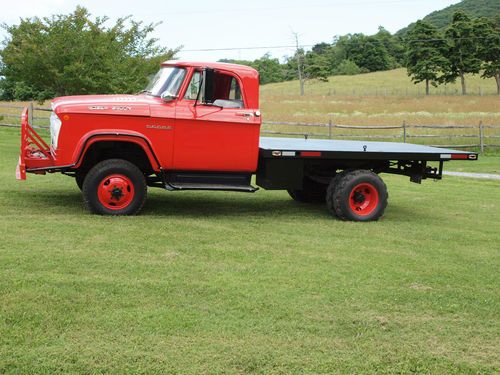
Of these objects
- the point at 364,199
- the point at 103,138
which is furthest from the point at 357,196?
the point at 103,138

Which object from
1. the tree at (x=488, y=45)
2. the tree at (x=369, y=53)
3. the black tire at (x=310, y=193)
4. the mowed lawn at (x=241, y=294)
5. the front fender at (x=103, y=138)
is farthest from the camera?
the tree at (x=369, y=53)

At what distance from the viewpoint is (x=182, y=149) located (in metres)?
8.37

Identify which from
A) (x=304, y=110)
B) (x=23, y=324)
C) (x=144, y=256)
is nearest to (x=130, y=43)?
(x=144, y=256)

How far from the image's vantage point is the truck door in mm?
8344

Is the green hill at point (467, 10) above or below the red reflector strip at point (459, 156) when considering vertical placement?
above

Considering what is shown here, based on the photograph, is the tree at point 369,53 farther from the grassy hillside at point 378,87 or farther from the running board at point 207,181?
the running board at point 207,181

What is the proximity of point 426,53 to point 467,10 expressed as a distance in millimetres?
81779

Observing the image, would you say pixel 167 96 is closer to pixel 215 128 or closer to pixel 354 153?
pixel 215 128

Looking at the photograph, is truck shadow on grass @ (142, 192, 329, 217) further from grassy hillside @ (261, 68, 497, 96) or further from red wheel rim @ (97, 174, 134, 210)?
grassy hillside @ (261, 68, 497, 96)

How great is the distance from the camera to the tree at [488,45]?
67500mm

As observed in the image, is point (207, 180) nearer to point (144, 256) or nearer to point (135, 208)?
point (135, 208)

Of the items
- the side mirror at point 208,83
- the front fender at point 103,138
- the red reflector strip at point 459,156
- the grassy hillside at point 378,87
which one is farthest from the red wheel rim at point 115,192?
the grassy hillside at point 378,87

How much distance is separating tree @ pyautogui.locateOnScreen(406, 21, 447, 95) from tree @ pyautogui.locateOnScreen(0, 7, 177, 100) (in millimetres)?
54073

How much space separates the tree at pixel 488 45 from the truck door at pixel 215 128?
65050 millimetres
